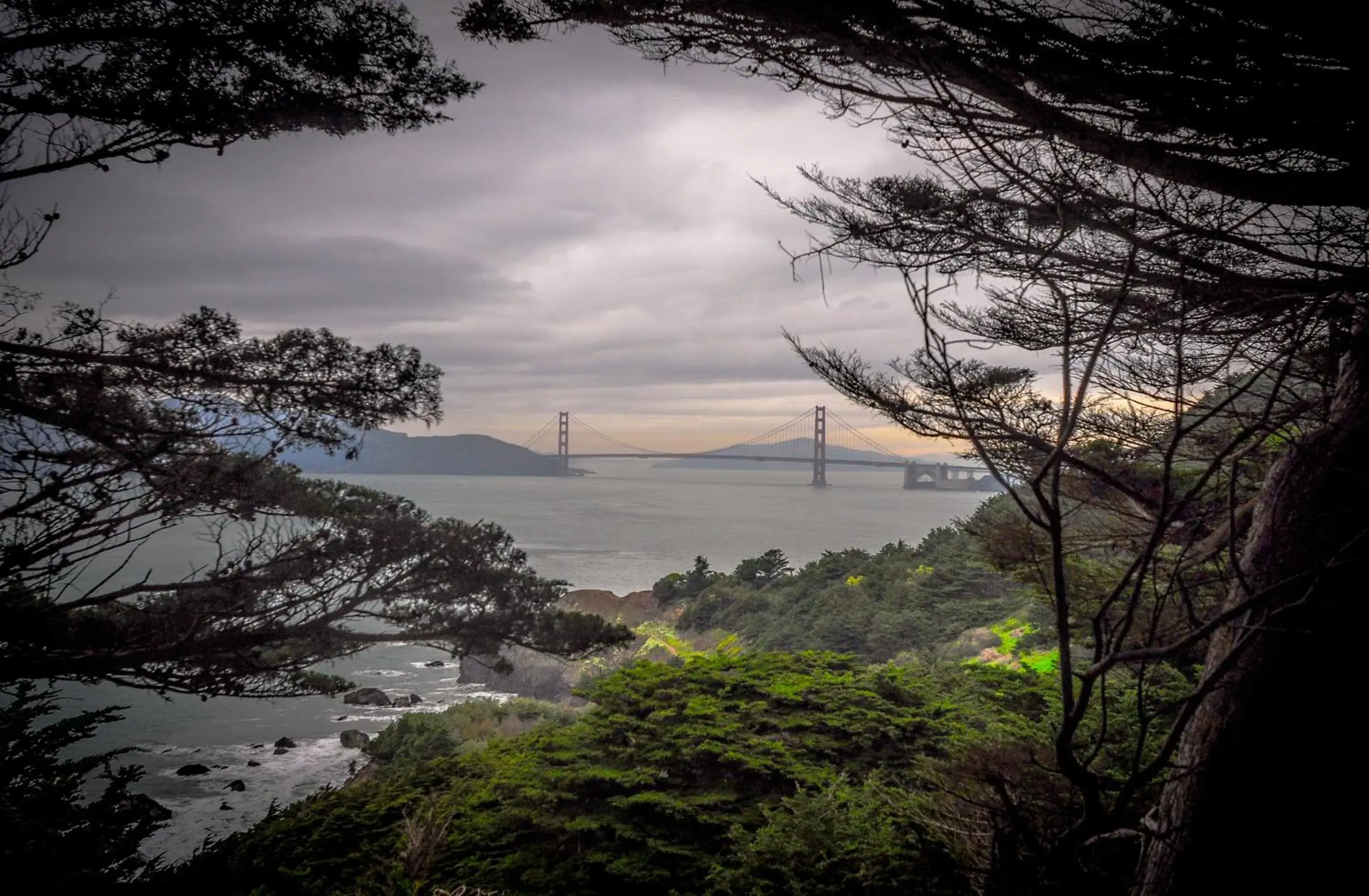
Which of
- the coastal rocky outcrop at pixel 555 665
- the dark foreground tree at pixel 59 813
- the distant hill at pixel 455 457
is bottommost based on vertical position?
the coastal rocky outcrop at pixel 555 665

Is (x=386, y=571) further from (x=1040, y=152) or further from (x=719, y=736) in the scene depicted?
(x=1040, y=152)

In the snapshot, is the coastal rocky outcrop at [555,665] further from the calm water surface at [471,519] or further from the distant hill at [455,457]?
the distant hill at [455,457]

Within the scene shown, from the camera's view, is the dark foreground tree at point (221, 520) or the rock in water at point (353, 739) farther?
the rock in water at point (353, 739)

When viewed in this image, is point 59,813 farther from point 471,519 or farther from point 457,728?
point 471,519

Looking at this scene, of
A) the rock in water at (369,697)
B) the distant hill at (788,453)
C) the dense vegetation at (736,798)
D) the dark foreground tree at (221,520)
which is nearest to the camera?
the dense vegetation at (736,798)

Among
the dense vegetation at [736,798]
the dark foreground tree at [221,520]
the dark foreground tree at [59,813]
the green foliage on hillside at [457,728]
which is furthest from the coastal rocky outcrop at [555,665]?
the dark foreground tree at [59,813]

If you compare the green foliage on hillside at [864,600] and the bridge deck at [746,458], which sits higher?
the bridge deck at [746,458]

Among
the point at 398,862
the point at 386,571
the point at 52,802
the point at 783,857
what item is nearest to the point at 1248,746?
the point at 783,857
